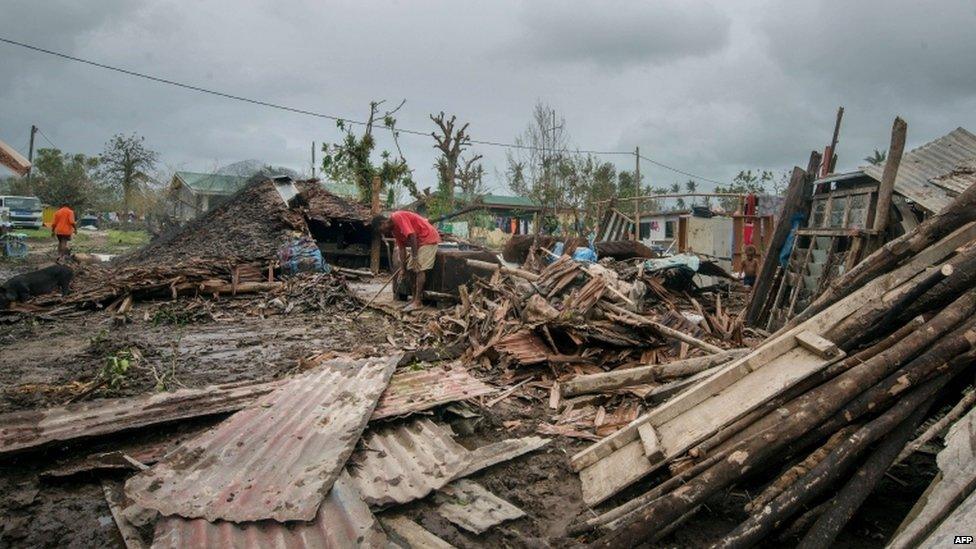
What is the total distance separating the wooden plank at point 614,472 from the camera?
10.3 ft

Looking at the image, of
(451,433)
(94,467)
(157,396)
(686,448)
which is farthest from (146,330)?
(686,448)

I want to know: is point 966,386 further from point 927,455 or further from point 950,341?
point 927,455

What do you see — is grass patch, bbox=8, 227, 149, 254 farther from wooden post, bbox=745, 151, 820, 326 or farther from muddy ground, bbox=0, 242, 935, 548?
wooden post, bbox=745, 151, 820, 326

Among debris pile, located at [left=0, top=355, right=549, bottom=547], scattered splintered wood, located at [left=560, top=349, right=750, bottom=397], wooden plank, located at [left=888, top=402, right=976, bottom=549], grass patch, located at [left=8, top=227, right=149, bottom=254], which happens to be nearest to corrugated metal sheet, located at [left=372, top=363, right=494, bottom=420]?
debris pile, located at [left=0, top=355, right=549, bottom=547]

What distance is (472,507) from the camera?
3096 millimetres

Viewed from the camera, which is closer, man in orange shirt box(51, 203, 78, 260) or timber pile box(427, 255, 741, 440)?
timber pile box(427, 255, 741, 440)

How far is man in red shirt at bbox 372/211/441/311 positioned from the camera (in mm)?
9641

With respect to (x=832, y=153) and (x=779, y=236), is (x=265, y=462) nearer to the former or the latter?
(x=779, y=236)

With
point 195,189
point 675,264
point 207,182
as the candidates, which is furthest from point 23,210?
point 675,264

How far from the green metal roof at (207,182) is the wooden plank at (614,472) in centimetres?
3218

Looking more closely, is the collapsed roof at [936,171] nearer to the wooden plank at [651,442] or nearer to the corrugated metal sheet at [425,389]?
the wooden plank at [651,442]

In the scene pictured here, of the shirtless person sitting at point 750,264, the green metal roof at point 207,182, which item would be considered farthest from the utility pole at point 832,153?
the green metal roof at point 207,182

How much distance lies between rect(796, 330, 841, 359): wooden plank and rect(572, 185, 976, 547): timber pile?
1cm

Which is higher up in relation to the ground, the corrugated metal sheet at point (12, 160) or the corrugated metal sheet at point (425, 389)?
the corrugated metal sheet at point (12, 160)
